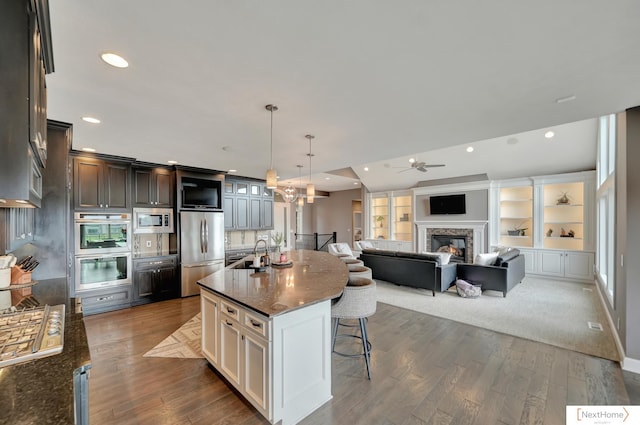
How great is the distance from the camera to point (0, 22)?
43.2 inches

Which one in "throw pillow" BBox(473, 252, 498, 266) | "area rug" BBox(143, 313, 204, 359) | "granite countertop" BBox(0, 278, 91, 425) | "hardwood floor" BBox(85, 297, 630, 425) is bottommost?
"area rug" BBox(143, 313, 204, 359)

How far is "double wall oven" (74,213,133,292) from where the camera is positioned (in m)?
4.37

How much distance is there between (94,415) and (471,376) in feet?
11.0

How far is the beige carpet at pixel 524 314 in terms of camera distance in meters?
3.34

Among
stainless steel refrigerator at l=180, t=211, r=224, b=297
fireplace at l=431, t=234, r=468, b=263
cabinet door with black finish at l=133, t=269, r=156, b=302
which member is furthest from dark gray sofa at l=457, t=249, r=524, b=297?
cabinet door with black finish at l=133, t=269, r=156, b=302

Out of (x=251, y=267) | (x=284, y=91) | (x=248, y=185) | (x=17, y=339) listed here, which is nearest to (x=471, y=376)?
(x=251, y=267)

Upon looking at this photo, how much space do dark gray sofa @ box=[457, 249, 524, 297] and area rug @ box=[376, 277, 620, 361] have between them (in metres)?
0.21

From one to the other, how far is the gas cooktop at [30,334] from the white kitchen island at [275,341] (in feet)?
3.42

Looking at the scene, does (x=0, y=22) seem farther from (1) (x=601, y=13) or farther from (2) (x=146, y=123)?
(1) (x=601, y=13)

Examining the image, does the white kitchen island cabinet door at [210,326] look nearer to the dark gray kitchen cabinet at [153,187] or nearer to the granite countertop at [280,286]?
the granite countertop at [280,286]

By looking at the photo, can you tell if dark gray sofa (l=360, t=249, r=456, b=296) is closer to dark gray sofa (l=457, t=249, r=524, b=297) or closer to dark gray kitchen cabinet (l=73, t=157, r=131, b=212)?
dark gray sofa (l=457, t=249, r=524, b=297)

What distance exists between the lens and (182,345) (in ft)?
11.1

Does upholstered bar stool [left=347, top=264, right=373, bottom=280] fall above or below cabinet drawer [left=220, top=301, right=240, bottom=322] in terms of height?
above

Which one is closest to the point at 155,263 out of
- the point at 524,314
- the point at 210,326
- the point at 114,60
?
the point at 210,326
